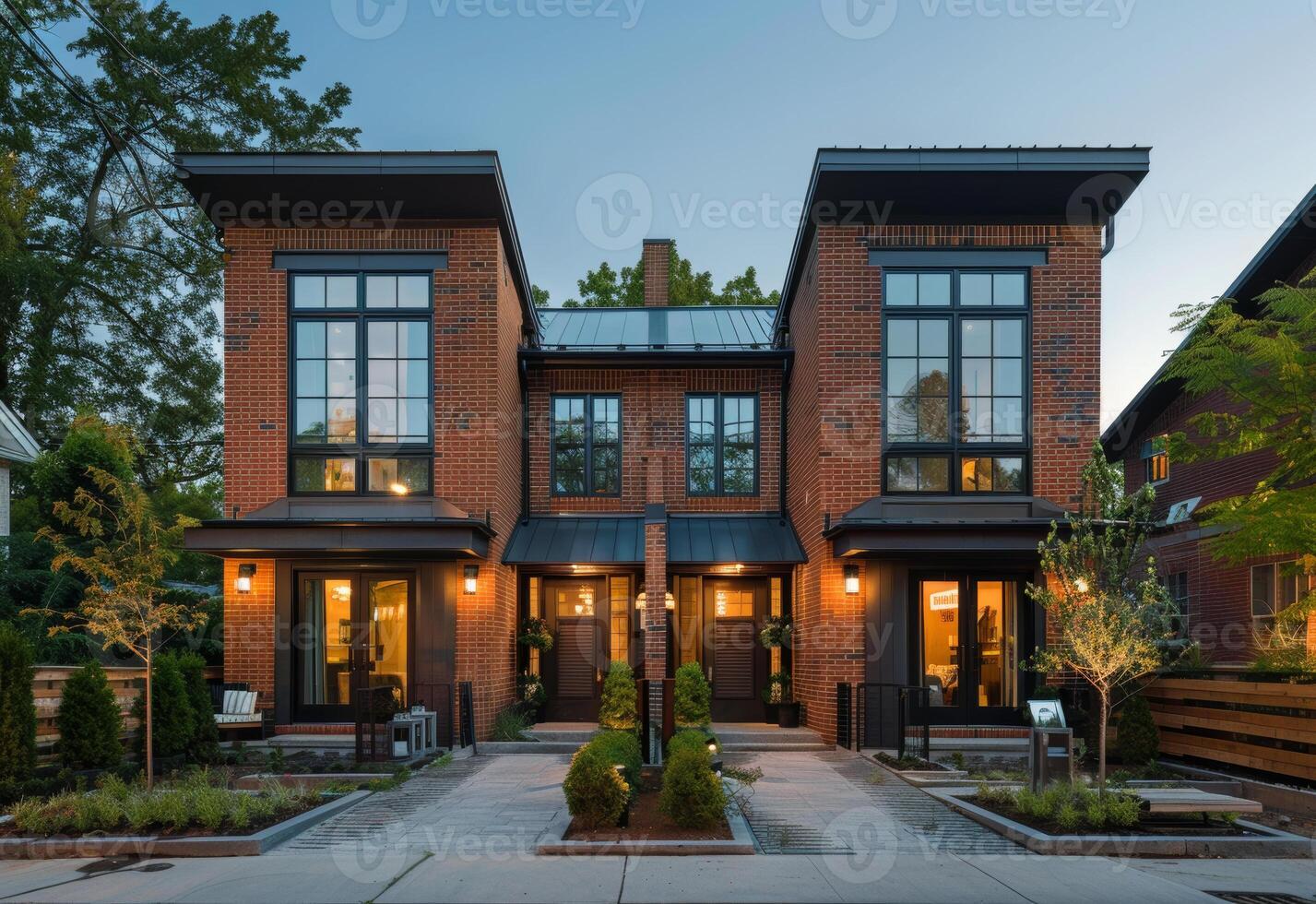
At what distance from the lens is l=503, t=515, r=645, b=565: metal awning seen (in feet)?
50.3

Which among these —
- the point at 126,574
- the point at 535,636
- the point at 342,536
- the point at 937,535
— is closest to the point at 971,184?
the point at 937,535

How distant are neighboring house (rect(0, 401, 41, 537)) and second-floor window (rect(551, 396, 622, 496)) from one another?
916cm

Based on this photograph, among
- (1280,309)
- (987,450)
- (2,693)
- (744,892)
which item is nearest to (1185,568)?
(987,450)

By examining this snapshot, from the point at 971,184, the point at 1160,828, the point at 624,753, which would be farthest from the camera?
the point at 971,184

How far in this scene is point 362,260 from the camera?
46.4 ft

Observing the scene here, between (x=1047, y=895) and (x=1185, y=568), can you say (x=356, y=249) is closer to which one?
(x=1047, y=895)

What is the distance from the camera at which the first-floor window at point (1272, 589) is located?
15141 millimetres

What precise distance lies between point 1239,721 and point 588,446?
10.5m

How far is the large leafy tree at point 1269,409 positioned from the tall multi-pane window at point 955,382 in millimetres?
2181

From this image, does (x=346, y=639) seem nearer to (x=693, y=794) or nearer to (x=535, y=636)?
(x=535, y=636)

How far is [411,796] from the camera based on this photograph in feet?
33.2

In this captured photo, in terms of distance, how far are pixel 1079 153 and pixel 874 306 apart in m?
3.42

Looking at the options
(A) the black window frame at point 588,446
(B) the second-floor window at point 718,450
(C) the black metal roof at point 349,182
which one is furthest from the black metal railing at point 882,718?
(C) the black metal roof at point 349,182

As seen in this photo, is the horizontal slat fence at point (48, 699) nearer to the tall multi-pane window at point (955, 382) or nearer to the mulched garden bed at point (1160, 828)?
the mulched garden bed at point (1160, 828)
